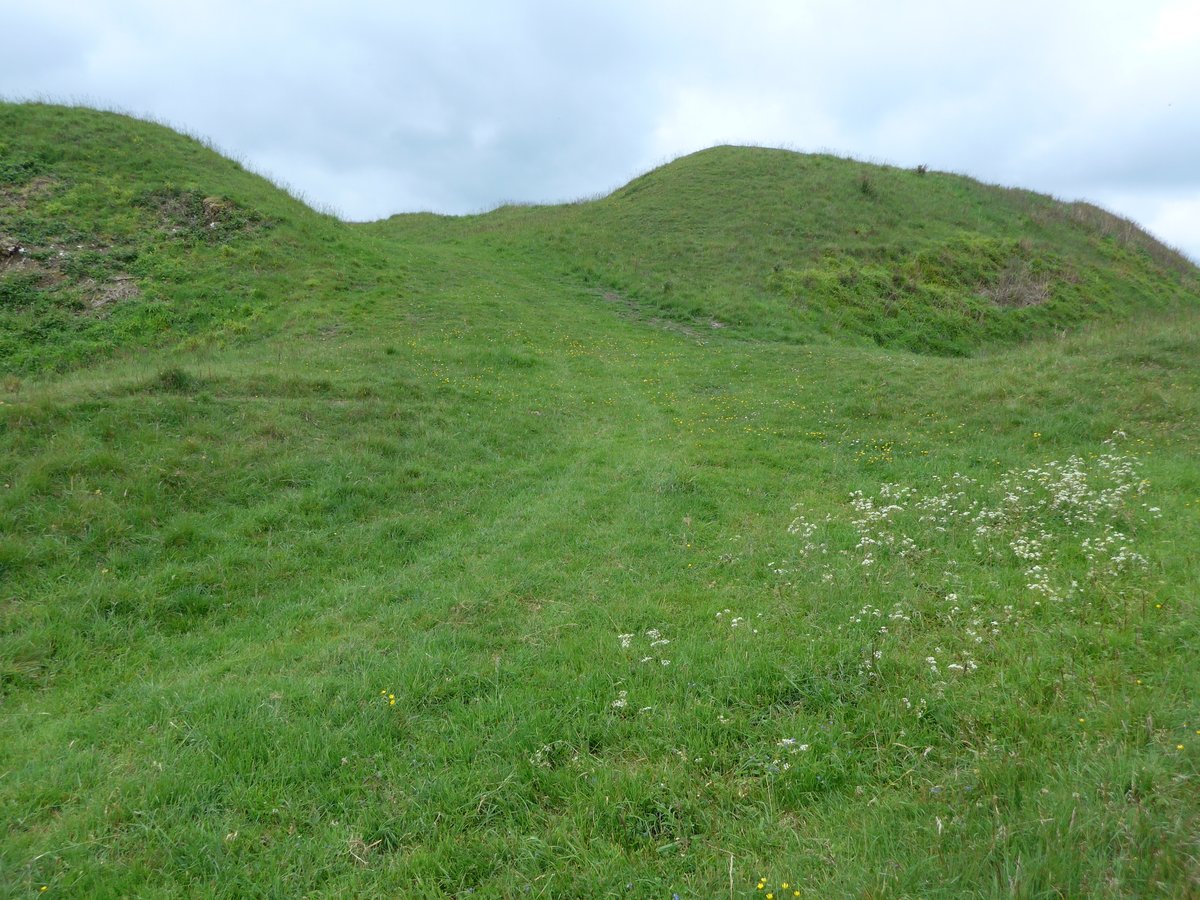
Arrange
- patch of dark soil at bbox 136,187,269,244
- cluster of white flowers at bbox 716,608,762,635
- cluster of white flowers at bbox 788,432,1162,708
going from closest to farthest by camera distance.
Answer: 1. cluster of white flowers at bbox 788,432,1162,708
2. cluster of white flowers at bbox 716,608,762,635
3. patch of dark soil at bbox 136,187,269,244

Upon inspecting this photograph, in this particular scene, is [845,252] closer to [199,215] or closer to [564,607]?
[199,215]

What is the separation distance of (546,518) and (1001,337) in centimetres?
2162

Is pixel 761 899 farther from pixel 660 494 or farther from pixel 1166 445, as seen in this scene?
pixel 1166 445

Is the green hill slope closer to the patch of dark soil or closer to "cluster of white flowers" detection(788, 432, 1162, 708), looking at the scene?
the patch of dark soil

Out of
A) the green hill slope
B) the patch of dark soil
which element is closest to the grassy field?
the patch of dark soil

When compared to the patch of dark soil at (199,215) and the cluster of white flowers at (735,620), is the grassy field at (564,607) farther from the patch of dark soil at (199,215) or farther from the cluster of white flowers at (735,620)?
the patch of dark soil at (199,215)

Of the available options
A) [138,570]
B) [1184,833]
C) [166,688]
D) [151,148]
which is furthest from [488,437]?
[151,148]

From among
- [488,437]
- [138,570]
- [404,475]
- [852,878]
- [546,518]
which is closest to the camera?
[852,878]

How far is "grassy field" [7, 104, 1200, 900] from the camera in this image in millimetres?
3061

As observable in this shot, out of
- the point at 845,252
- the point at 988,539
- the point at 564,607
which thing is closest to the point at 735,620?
the point at 564,607

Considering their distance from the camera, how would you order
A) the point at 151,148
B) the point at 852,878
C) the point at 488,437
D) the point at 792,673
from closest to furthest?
1. the point at 852,878
2. the point at 792,673
3. the point at 488,437
4. the point at 151,148

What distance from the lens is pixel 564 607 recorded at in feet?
19.1

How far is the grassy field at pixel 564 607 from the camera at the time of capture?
3.06 meters

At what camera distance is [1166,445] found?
914cm
